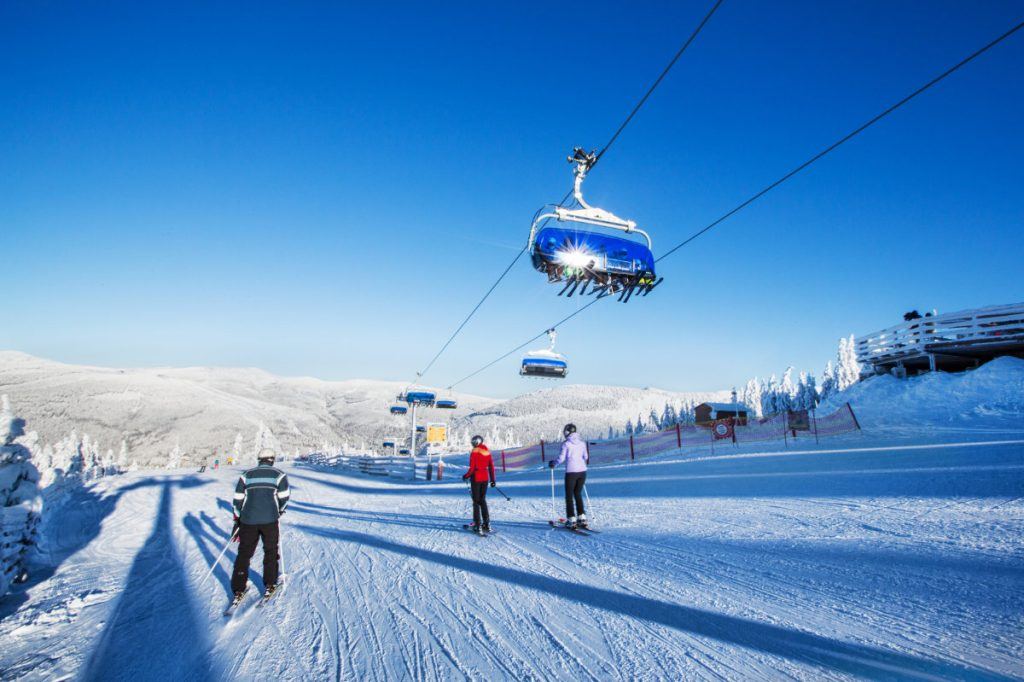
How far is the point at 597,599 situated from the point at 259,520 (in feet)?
13.0

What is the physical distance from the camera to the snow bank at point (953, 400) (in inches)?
762

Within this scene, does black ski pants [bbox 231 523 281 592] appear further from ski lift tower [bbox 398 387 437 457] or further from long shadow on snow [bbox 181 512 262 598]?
ski lift tower [bbox 398 387 437 457]

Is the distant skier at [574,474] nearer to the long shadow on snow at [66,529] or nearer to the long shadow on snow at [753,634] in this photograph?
the long shadow on snow at [753,634]

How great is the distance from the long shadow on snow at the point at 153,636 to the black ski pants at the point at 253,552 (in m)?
0.49

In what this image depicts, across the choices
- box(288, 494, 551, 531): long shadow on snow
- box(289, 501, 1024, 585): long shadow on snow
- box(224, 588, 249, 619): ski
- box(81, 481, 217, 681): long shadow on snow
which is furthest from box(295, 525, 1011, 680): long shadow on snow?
box(288, 494, 551, 531): long shadow on snow

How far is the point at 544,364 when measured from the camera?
631 inches

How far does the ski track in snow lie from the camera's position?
10.7ft

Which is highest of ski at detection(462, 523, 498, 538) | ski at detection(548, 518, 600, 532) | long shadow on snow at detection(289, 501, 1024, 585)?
long shadow on snow at detection(289, 501, 1024, 585)

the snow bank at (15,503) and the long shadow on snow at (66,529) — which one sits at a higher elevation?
the snow bank at (15,503)

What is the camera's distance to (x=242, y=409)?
168125 mm

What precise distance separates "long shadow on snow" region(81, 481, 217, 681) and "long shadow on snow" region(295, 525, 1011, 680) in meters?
2.89

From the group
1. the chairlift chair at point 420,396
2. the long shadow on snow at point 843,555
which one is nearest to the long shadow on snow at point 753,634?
the long shadow on snow at point 843,555

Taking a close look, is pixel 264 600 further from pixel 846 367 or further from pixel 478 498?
pixel 846 367

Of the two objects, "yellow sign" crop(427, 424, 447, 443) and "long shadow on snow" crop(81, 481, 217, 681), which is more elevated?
"yellow sign" crop(427, 424, 447, 443)
